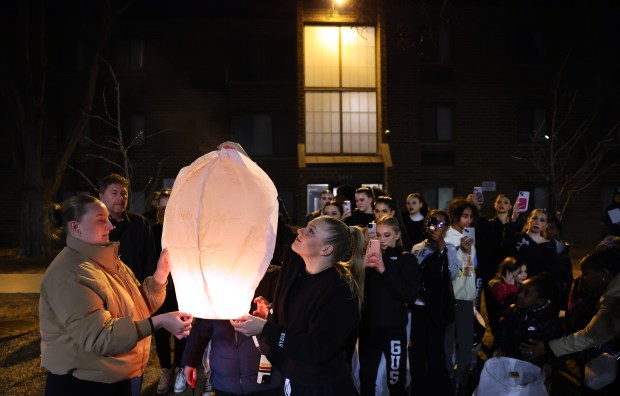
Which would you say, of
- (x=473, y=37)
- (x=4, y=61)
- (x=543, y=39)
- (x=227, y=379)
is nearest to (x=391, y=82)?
(x=473, y=37)

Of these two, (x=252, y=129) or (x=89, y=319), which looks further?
(x=252, y=129)

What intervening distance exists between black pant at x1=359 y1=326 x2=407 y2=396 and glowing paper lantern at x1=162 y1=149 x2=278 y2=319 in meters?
2.26

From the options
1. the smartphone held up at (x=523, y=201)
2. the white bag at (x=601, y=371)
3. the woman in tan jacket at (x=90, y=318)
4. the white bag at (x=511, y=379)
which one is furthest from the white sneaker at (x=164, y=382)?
the smartphone held up at (x=523, y=201)

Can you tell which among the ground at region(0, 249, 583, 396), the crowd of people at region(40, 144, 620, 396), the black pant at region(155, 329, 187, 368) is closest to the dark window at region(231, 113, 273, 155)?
the ground at region(0, 249, 583, 396)

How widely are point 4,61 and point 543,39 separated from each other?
19185 millimetres

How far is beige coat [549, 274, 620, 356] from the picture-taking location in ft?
14.1

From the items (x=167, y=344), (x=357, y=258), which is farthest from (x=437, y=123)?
(x=357, y=258)

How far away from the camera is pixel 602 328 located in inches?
170

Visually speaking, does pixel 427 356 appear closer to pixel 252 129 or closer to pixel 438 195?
pixel 438 195

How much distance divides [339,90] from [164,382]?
15673mm

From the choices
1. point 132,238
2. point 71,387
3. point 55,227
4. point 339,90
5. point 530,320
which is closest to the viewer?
point 71,387

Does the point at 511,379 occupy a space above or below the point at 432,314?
below

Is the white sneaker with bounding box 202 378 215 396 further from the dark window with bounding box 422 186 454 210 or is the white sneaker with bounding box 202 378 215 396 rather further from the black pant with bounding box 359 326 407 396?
the dark window with bounding box 422 186 454 210

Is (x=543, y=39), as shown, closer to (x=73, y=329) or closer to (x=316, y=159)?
(x=316, y=159)
